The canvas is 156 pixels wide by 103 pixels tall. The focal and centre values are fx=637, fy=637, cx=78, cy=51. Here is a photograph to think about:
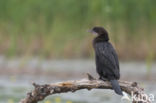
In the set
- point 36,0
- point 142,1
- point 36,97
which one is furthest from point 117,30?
point 36,97

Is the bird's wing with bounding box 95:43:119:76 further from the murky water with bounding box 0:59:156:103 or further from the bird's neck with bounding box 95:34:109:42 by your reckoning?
the murky water with bounding box 0:59:156:103

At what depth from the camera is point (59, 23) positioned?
13.7 m

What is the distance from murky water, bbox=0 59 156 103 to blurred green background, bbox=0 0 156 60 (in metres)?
0.27

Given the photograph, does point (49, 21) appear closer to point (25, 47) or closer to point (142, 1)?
point (25, 47)

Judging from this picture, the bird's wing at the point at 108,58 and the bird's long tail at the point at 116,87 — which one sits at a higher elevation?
the bird's wing at the point at 108,58

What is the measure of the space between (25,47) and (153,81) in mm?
3318

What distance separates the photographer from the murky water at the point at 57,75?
12008mm

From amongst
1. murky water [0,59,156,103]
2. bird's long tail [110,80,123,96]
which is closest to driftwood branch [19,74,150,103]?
bird's long tail [110,80,123,96]

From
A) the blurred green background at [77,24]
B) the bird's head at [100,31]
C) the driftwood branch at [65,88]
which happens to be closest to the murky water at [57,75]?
the blurred green background at [77,24]

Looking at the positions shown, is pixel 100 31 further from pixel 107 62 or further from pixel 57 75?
pixel 57 75

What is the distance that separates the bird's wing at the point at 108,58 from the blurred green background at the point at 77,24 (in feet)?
18.3

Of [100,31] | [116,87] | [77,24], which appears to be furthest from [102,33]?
[77,24]

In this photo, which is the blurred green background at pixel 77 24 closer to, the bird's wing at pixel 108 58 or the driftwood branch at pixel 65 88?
the bird's wing at pixel 108 58

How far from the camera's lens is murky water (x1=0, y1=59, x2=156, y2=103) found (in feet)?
39.4
